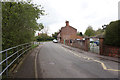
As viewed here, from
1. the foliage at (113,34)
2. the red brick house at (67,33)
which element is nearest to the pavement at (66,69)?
the foliage at (113,34)

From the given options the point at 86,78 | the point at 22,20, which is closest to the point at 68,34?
the point at 22,20

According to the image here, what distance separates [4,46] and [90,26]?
1904 inches

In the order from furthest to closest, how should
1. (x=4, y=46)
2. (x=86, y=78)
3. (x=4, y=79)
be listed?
(x=4, y=46), (x=86, y=78), (x=4, y=79)

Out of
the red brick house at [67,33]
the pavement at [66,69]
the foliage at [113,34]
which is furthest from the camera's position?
the red brick house at [67,33]

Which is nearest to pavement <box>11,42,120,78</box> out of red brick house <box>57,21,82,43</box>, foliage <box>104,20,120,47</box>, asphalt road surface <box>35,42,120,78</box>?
asphalt road surface <box>35,42,120,78</box>

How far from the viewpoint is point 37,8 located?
10.7 m

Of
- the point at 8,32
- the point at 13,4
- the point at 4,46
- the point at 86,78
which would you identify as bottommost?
the point at 86,78

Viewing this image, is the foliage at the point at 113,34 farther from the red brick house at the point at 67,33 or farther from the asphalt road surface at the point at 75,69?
the red brick house at the point at 67,33

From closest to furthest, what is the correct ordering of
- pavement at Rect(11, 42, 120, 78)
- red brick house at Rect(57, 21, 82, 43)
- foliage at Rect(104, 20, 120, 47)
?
pavement at Rect(11, 42, 120, 78), foliage at Rect(104, 20, 120, 47), red brick house at Rect(57, 21, 82, 43)

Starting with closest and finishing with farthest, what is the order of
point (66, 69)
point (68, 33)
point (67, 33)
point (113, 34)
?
point (66, 69), point (113, 34), point (67, 33), point (68, 33)

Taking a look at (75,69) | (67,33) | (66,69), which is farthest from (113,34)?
(67,33)

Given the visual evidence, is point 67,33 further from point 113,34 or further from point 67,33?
point 113,34

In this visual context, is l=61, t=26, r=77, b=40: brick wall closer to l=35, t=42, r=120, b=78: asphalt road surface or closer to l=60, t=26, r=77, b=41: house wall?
l=60, t=26, r=77, b=41: house wall

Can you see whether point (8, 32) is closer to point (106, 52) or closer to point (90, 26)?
point (106, 52)
